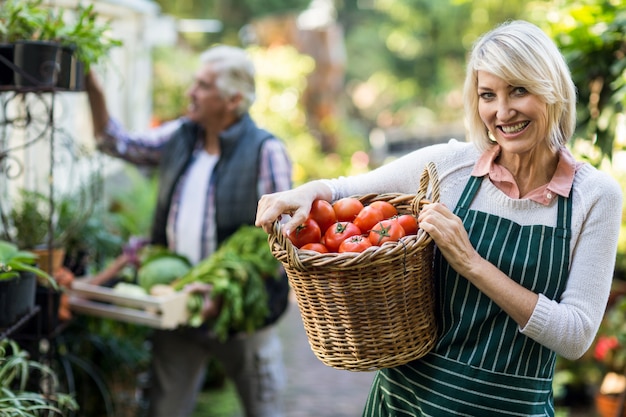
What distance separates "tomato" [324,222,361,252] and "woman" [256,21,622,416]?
0.09 meters

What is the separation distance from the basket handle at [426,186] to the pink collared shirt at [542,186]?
130 mm

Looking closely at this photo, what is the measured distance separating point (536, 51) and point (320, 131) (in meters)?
12.7

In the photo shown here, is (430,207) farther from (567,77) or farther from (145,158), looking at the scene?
(145,158)

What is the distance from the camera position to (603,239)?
216cm

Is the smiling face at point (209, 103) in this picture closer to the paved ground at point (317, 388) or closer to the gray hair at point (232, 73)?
the gray hair at point (232, 73)

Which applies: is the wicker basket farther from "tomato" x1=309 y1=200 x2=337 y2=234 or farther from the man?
→ the man

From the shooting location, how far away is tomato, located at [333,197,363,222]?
2320 millimetres

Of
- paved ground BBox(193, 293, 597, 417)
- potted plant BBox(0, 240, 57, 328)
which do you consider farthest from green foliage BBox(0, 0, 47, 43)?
paved ground BBox(193, 293, 597, 417)

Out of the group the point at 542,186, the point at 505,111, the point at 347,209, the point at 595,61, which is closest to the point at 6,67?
the point at 347,209

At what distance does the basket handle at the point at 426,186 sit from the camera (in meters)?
2.25

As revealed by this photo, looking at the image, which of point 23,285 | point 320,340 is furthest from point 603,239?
point 23,285

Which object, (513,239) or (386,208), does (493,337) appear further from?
(386,208)

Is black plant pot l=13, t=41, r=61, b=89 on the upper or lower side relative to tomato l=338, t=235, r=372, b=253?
upper

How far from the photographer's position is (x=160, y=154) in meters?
4.41
